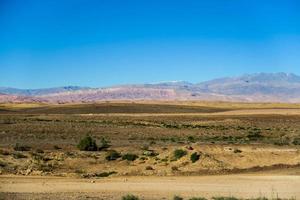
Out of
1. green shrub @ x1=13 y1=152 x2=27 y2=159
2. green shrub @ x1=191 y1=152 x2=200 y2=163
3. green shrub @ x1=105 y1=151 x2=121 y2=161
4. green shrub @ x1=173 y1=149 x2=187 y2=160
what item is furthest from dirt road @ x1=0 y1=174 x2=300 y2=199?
Answer: green shrub @ x1=105 y1=151 x2=121 y2=161

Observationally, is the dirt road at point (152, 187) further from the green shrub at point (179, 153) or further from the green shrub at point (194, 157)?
the green shrub at point (179, 153)

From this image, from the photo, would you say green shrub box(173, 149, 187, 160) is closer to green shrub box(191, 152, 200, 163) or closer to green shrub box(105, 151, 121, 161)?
green shrub box(191, 152, 200, 163)

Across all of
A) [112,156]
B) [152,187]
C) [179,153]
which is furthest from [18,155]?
[152,187]

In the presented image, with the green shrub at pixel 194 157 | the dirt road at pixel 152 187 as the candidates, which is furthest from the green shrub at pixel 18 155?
the green shrub at pixel 194 157

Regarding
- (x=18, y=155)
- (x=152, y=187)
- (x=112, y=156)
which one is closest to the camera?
(x=152, y=187)

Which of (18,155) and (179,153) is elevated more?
(179,153)

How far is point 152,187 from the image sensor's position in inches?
993

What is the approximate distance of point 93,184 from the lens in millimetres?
26281

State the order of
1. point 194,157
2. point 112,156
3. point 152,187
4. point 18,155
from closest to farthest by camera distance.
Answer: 1. point 152,187
2. point 194,157
3. point 18,155
4. point 112,156

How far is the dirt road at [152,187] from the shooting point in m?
22.9

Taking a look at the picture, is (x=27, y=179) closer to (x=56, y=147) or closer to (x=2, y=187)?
(x=2, y=187)

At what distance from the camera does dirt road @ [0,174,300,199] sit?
2294cm

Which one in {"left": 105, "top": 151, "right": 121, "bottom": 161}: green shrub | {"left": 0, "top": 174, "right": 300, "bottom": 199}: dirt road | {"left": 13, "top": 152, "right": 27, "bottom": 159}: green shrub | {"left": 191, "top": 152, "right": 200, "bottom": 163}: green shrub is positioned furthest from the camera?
{"left": 105, "top": 151, "right": 121, "bottom": 161}: green shrub

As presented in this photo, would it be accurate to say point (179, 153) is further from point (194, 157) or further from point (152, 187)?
point (152, 187)
